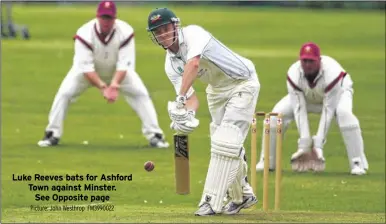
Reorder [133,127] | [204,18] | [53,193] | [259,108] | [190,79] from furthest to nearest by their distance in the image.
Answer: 1. [204,18]
2. [259,108]
3. [133,127]
4. [53,193]
5. [190,79]

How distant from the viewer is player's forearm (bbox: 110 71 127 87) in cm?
1645

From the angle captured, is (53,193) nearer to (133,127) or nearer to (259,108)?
(133,127)

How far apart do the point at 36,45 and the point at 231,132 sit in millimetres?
25631

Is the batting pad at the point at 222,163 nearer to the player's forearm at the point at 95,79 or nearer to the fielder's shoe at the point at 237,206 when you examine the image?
the fielder's shoe at the point at 237,206

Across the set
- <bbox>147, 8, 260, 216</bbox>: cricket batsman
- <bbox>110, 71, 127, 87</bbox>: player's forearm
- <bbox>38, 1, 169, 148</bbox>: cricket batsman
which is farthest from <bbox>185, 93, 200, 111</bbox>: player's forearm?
<bbox>110, 71, 127, 87</bbox>: player's forearm

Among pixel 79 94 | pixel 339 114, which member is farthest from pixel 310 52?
pixel 79 94

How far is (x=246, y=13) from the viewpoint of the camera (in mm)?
50344

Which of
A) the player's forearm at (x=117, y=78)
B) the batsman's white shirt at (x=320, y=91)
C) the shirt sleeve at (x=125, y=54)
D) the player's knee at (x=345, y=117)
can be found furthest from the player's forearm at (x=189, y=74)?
the shirt sleeve at (x=125, y=54)

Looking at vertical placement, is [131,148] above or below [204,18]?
below

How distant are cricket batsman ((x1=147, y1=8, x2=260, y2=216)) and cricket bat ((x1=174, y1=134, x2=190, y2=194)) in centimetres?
22

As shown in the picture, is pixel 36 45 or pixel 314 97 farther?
pixel 36 45

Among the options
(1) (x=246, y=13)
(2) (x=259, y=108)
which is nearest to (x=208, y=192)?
(2) (x=259, y=108)

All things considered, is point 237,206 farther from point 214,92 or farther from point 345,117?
point 345,117

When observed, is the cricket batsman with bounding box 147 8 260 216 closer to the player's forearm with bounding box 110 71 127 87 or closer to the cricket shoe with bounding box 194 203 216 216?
the cricket shoe with bounding box 194 203 216 216
